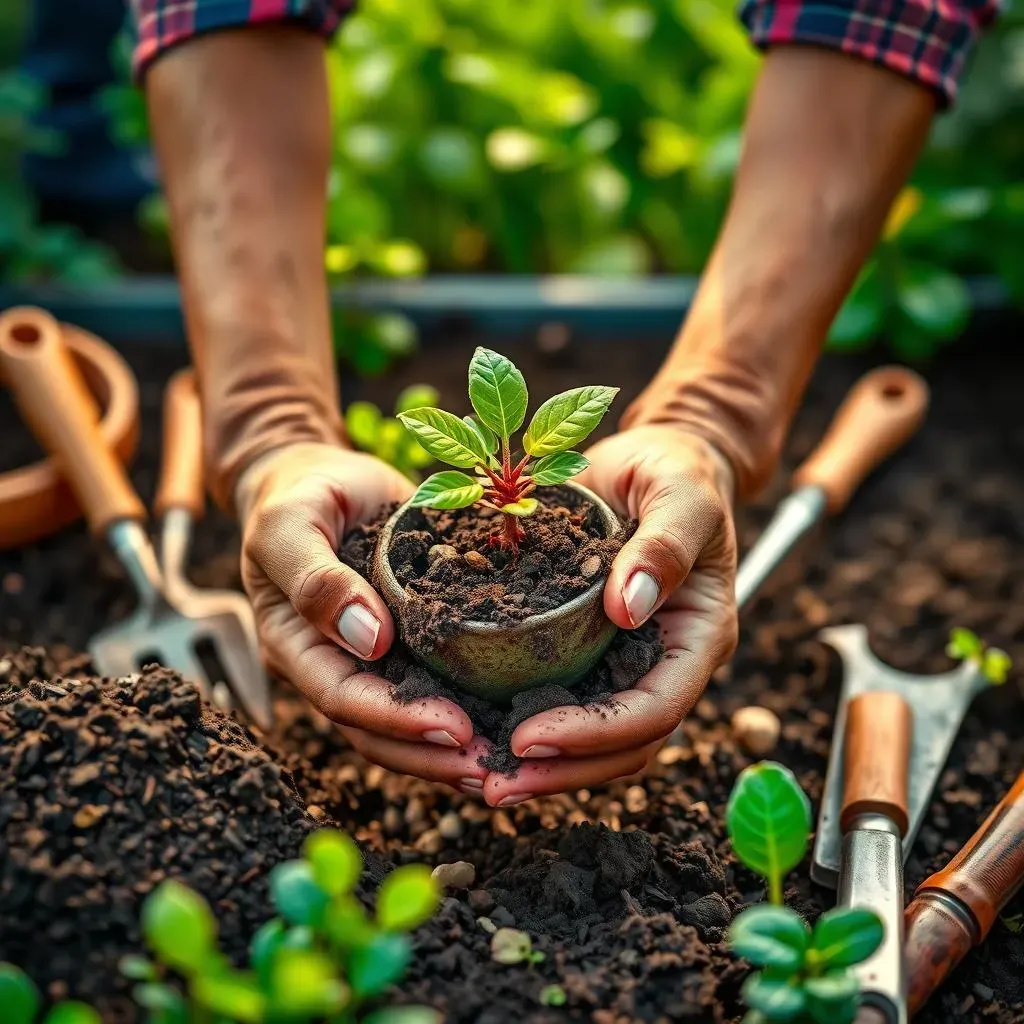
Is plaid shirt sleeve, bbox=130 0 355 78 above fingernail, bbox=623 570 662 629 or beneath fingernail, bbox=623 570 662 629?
above

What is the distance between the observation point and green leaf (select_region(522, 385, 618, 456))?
153 cm

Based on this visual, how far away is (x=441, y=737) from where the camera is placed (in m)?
1.57

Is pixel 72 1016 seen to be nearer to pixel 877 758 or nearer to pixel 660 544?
pixel 660 544

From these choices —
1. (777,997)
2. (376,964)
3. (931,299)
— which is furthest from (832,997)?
→ (931,299)

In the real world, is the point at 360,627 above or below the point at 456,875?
above

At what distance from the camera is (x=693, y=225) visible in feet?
10.4

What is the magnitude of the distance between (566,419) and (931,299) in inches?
67.0

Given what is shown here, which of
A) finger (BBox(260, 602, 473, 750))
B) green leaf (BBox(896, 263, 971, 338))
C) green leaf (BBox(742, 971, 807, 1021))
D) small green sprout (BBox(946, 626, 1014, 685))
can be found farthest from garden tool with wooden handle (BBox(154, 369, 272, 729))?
green leaf (BBox(896, 263, 971, 338))

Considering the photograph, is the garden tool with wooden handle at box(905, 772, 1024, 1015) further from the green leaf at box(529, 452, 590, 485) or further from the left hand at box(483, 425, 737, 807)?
the green leaf at box(529, 452, 590, 485)

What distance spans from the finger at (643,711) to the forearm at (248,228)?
2.35 feet

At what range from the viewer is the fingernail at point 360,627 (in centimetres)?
158

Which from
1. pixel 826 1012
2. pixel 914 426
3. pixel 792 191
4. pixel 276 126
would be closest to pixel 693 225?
pixel 914 426

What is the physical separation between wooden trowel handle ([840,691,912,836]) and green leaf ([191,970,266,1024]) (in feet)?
3.09

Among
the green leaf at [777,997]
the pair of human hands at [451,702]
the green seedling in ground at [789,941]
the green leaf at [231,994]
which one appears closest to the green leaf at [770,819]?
the green seedling in ground at [789,941]
